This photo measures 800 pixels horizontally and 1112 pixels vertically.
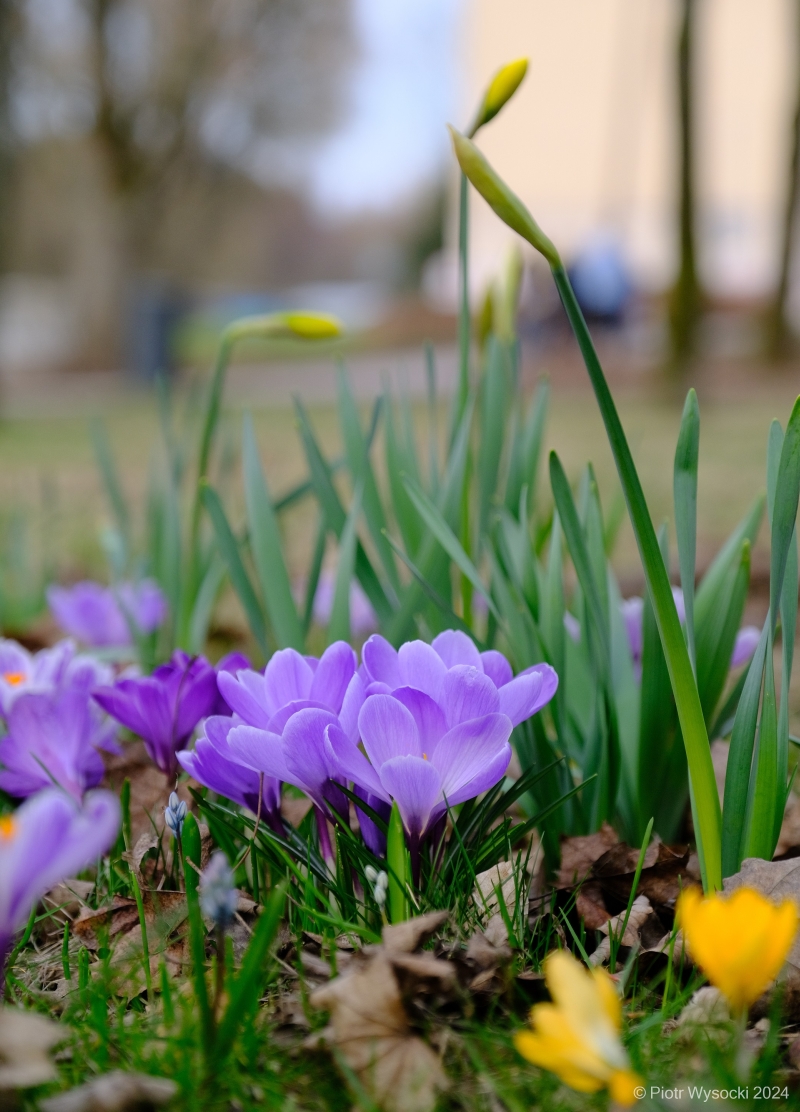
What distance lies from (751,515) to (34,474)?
4.45 meters

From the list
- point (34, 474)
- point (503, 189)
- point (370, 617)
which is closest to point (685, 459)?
point (503, 189)

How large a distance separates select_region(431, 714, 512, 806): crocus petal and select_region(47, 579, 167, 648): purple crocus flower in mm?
802

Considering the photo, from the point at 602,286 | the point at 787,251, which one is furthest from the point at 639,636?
the point at 602,286

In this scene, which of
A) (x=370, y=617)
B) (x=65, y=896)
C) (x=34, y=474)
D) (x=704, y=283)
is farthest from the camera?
(x=704, y=283)

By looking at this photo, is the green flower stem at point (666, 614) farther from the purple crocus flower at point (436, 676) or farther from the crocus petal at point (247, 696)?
the crocus petal at point (247, 696)

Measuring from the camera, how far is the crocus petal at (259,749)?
80 centimetres

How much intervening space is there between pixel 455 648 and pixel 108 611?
2.80 ft

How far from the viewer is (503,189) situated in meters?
0.80

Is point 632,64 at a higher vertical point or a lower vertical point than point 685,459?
higher

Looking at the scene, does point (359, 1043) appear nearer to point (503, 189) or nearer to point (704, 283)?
point (503, 189)

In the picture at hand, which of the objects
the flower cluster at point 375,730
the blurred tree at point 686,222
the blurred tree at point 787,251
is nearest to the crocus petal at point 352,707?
the flower cluster at point 375,730

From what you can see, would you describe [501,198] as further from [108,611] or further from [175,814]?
[108,611]

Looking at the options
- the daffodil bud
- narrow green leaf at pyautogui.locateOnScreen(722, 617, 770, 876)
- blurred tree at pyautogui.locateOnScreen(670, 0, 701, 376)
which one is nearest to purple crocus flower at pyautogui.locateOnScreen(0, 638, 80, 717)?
the daffodil bud

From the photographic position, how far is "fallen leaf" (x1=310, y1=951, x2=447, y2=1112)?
0.67 meters
